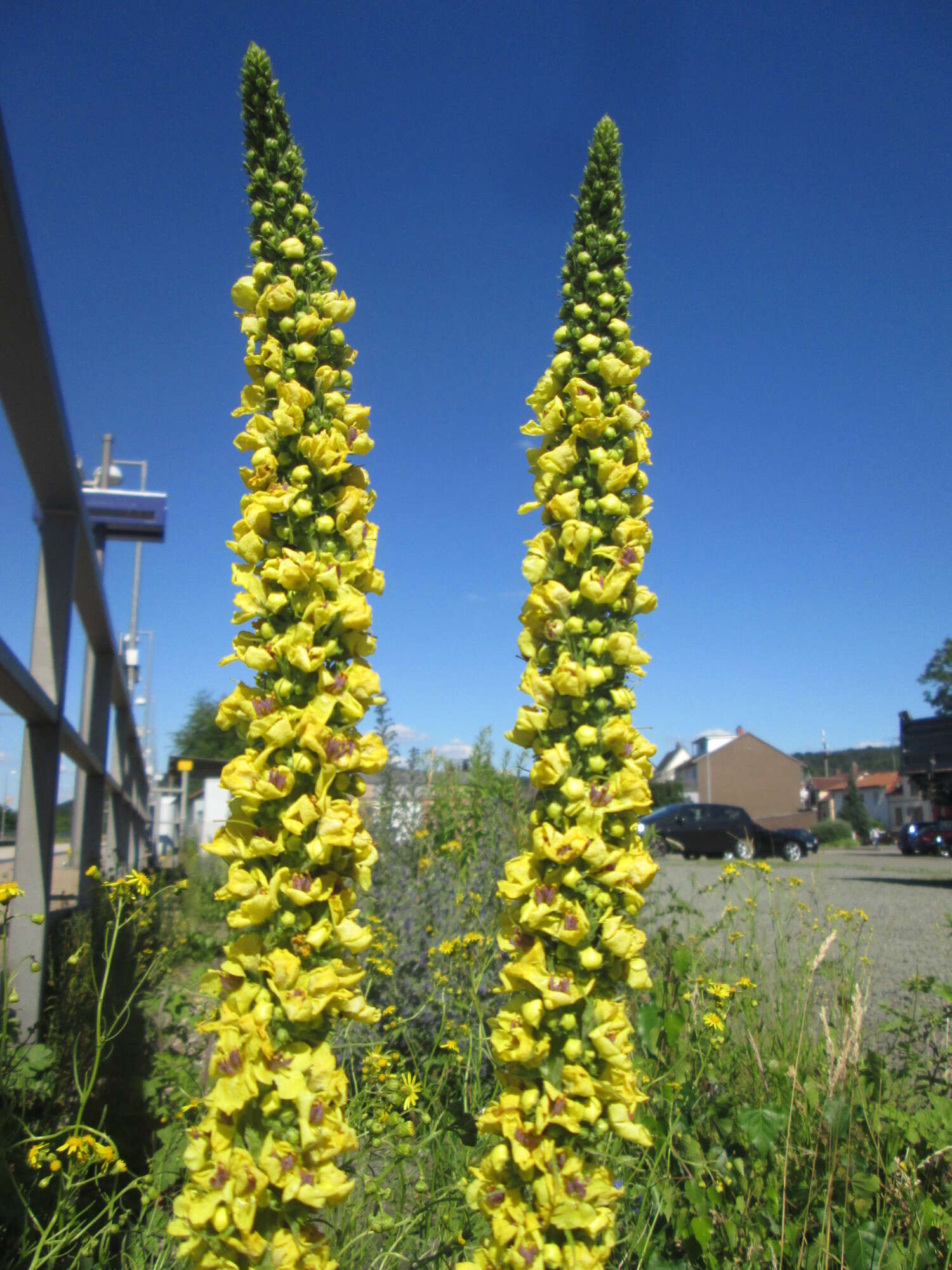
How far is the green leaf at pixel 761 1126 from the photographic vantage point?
84.2 inches

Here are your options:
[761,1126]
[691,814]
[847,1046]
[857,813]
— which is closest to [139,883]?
[761,1126]

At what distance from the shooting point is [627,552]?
1688 mm

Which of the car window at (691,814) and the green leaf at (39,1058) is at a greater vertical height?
the green leaf at (39,1058)

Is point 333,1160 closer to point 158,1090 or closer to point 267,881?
point 267,881

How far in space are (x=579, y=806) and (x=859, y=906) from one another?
34.5 ft

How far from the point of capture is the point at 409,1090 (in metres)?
2.25

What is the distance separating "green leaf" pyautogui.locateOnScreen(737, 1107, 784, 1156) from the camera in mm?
2139

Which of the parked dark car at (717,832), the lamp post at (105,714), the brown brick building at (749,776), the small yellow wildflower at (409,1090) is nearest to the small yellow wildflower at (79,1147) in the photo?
the small yellow wildflower at (409,1090)

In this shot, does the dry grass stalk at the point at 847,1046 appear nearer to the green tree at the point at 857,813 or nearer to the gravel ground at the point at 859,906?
the gravel ground at the point at 859,906

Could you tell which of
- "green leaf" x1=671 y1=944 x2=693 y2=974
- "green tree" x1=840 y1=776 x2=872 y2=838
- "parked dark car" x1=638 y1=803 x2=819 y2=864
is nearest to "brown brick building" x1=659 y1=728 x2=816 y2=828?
"green tree" x1=840 y1=776 x2=872 y2=838

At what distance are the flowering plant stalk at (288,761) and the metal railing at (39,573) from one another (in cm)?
80

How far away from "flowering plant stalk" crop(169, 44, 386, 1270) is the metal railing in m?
0.80

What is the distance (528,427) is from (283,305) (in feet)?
2.08

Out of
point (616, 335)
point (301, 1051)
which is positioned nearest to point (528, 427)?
point (616, 335)
